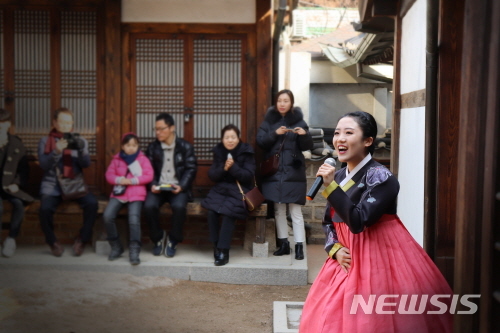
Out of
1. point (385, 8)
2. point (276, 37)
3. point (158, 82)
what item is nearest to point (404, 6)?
point (385, 8)

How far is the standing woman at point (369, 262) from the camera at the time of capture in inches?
149

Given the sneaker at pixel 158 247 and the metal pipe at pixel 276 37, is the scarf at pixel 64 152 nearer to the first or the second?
the sneaker at pixel 158 247

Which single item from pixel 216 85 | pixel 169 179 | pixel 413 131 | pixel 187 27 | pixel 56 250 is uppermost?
pixel 187 27

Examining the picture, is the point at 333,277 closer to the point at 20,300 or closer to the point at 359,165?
the point at 359,165

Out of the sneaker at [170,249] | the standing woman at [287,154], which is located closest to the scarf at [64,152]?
the sneaker at [170,249]

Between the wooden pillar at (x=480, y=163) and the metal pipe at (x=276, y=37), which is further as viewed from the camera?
the metal pipe at (x=276, y=37)

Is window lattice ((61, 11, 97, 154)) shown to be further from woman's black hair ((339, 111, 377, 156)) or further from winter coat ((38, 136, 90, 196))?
woman's black hair ((339, 111, 377, 156))

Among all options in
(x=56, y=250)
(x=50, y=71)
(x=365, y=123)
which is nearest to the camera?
(x=365, y=123)

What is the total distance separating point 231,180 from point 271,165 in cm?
55

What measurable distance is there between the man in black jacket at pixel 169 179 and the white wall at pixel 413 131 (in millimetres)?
2840

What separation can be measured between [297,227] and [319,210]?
5.80ft

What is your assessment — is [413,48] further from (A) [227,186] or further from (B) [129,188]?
(B) [129,188]

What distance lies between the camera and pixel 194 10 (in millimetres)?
9062

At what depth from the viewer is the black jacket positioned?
853cm
